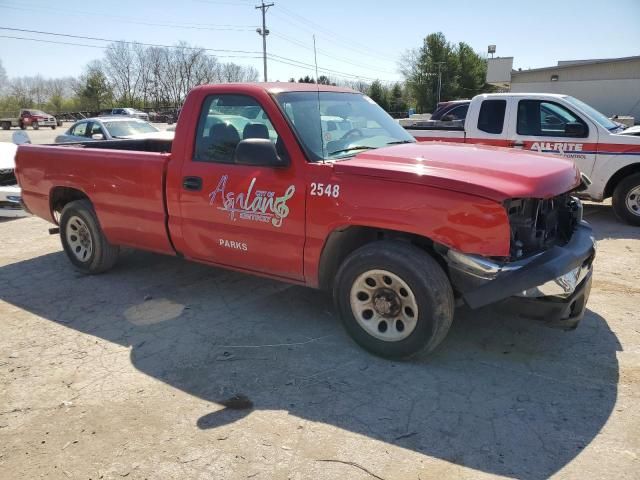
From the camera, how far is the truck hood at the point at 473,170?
10.1 ft

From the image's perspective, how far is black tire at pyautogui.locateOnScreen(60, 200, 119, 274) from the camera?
5395 mm

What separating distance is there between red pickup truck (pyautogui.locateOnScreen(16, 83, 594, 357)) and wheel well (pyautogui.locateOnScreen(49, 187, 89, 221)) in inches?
26.9

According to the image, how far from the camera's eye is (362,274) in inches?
139

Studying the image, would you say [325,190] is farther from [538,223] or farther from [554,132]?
[554,132]

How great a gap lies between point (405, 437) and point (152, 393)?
1.65m

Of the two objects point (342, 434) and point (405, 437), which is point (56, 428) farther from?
point (405, 437)

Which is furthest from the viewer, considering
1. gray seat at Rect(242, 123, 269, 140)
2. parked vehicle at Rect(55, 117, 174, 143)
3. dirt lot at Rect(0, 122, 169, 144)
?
dirt lot at Rect(0, 122, 169, 144)

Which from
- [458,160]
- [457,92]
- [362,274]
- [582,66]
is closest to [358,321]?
[362,274]

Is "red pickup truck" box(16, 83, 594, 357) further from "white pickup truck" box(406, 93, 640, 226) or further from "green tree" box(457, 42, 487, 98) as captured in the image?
"green tree" box(457, 42, 487, 98)

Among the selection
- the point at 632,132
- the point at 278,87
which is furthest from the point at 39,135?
the point at 632,132

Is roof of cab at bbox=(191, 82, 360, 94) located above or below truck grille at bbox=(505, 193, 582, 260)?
above

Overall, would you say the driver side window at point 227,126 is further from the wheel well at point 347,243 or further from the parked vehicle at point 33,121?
the parked vehicle at point 33,121

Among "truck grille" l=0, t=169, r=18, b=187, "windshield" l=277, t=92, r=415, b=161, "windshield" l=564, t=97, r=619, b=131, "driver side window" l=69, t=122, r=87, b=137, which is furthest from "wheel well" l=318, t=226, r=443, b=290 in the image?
"driver side window" l=69, t=122, r=87, b=137

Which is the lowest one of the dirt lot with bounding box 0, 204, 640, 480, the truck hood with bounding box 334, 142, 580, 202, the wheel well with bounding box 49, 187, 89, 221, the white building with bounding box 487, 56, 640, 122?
the dirt lot with bounding box 0, 204, 640, 480
